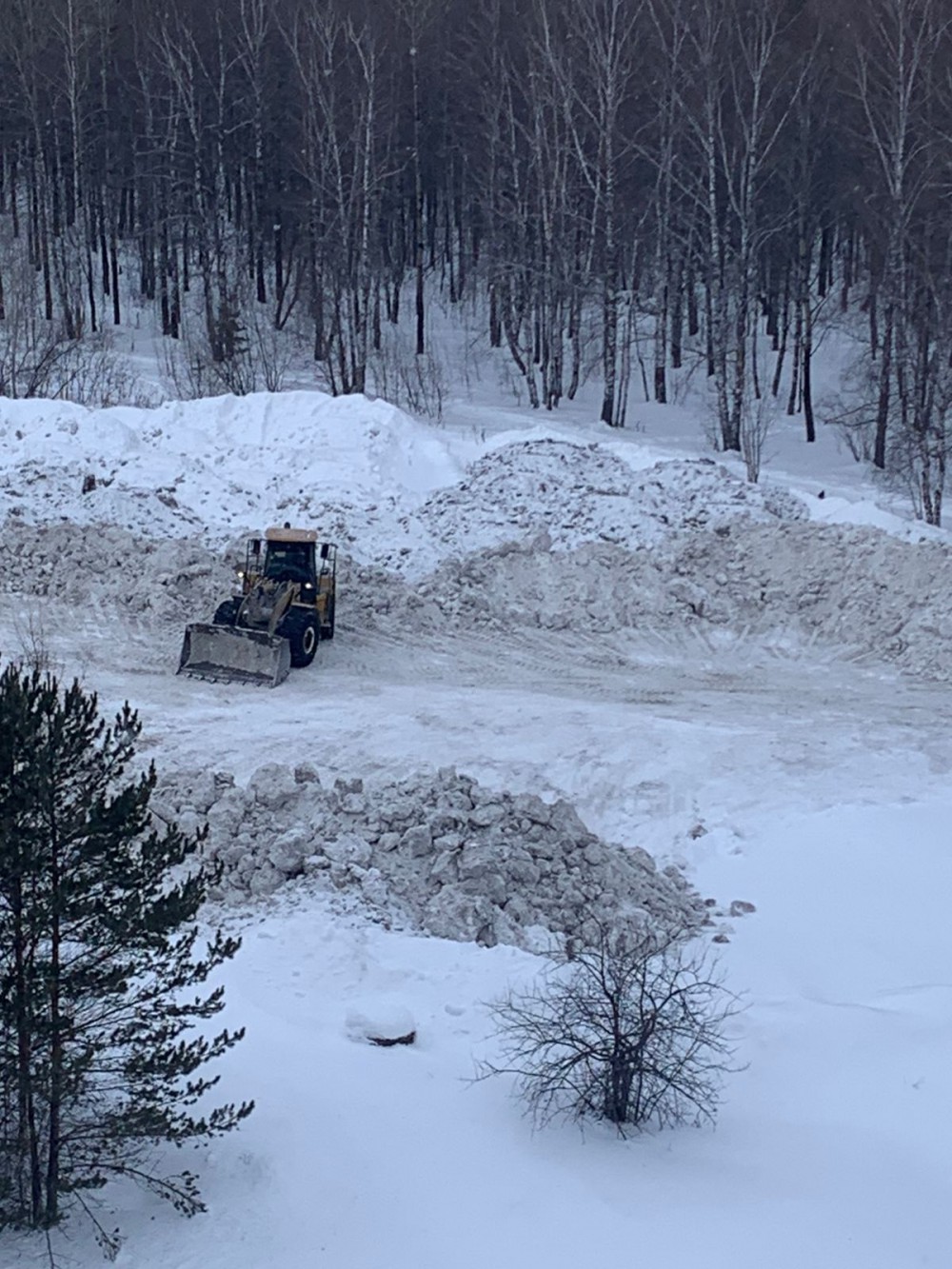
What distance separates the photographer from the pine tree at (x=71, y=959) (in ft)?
22.4

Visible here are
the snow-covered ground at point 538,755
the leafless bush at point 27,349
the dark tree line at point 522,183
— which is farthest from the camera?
the dark tree line at point 522,183

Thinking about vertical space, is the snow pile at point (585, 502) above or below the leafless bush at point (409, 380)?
below

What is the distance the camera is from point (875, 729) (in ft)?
54.3

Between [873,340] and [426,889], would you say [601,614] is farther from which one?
[873,340]

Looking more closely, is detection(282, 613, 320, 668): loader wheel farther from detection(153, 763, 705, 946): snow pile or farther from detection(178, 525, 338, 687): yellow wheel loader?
detection(153, 763, 705, 946): snow pile

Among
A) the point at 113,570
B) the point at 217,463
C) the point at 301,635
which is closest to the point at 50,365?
the point at 217,463

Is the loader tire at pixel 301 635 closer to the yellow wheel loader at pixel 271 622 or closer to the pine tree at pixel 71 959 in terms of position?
the yellow wheel loader at pixel 271 622

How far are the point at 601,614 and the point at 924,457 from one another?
703cm

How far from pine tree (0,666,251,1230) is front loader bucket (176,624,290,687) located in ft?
32.8

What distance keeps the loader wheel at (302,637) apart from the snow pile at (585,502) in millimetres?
4194

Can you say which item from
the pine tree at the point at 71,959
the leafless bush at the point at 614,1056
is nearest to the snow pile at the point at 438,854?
the leafless bush at the point at 614,1056

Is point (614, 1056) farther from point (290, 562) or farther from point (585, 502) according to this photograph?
point (585, 502)

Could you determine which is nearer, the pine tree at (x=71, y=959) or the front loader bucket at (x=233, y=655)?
the pine tree at (x=71, y=959)

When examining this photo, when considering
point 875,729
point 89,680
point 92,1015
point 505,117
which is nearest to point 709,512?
point 875,729
